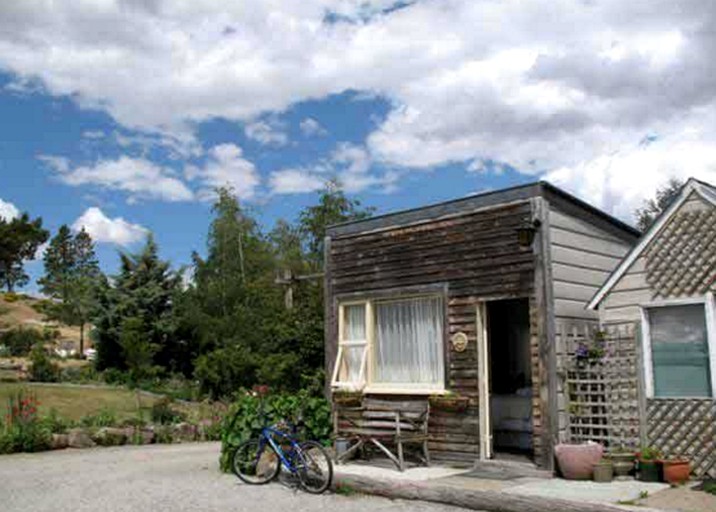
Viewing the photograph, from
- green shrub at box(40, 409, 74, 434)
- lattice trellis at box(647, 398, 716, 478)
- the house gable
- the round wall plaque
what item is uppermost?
the house gable

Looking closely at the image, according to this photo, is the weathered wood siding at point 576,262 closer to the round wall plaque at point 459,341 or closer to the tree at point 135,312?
the round wall plaque at point 459,341

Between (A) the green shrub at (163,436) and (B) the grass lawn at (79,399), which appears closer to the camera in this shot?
(A) the green shrub at (163,436)

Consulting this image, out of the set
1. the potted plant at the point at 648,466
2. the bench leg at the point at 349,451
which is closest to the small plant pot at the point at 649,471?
the potted plant at the point at 648,466

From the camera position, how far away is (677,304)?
9.11 metres

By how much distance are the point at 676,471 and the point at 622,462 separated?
26.3 inches

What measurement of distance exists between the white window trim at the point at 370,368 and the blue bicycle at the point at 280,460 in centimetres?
140

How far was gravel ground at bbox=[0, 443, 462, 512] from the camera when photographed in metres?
8.70

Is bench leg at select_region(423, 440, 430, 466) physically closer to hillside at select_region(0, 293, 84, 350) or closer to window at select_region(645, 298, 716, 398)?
window at select_region(645, 298, 716, 398)

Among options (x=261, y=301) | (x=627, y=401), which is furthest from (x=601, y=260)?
(x=261, y=301)

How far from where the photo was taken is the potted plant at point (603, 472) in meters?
8.76

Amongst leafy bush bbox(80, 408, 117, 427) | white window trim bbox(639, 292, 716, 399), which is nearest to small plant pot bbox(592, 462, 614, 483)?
white window trim bbox(639, 292, 716, 399)

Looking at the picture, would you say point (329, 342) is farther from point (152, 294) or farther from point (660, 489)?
point (152, 294)

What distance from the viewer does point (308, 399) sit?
11.8m

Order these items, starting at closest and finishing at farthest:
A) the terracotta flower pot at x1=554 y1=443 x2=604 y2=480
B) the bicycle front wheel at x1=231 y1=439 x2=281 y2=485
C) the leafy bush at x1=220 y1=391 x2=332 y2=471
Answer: the terracotta flower pot at x1=554 y1=443 x2=604 y2=480 < the bicycle front wheel at x1=231 y1=439 x2=281 y2=485 < the leafy bush at x1=220 y1=391 x2=332 y2=471
